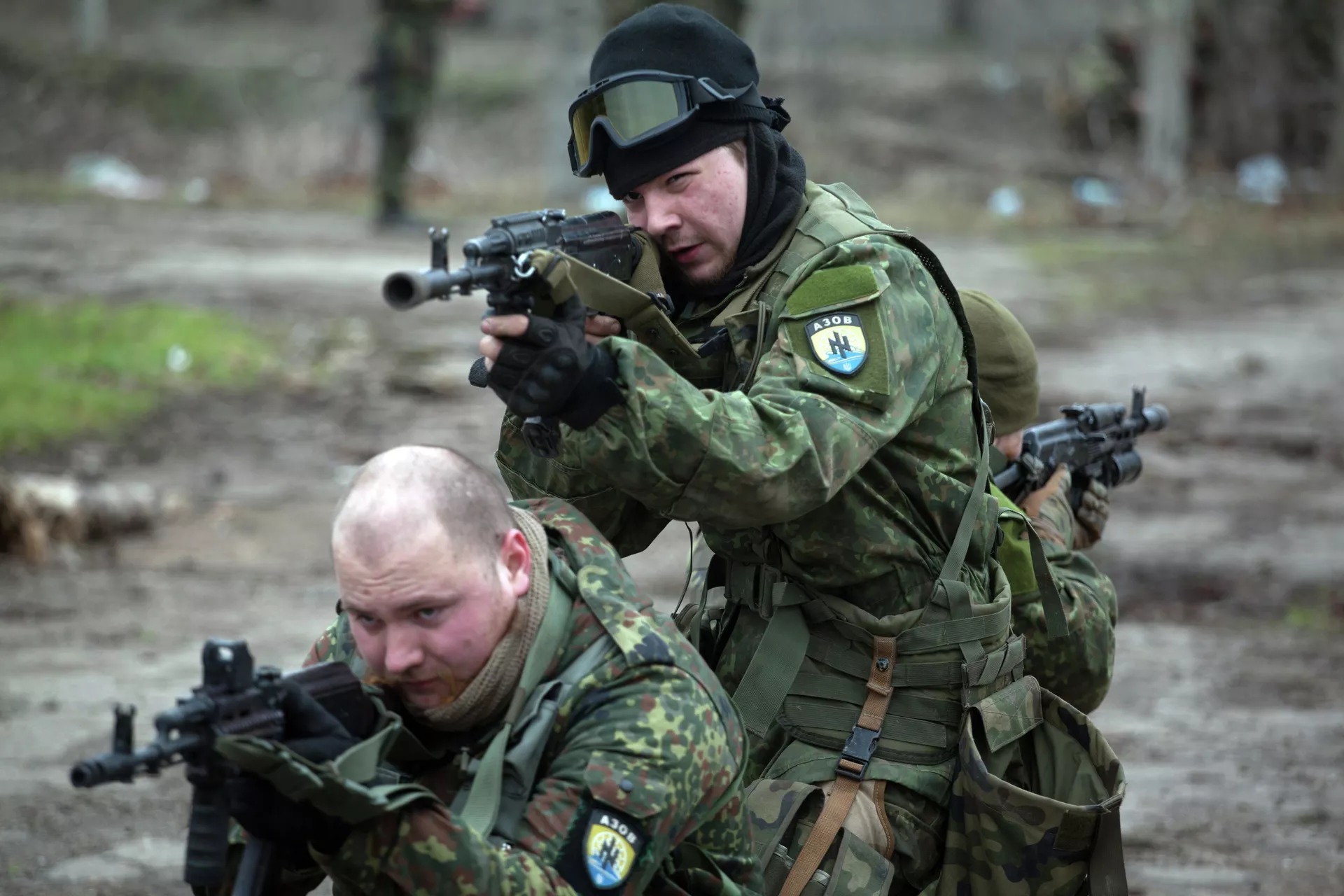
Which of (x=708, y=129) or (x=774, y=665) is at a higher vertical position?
(x=708, y=129)

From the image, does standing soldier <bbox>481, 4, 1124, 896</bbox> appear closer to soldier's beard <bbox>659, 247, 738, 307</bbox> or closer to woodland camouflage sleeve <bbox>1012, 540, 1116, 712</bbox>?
soldier's beard <bbox>659, 247, 738, 307</bbox>

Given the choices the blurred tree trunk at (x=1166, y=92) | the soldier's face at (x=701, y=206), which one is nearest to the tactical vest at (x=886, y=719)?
the soldier's face at (x=701, y=206)

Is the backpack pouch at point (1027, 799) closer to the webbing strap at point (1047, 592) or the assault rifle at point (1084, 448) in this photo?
the webbing strap at point (1047, 592)

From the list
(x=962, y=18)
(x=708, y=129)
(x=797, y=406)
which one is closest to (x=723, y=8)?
(x=708, y=129)

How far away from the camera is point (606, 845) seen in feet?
8.98

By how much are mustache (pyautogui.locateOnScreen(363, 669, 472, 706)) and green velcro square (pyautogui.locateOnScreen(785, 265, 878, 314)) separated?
992 millimetres

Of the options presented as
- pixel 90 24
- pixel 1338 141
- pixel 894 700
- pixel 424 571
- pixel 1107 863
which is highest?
pixel 424 571

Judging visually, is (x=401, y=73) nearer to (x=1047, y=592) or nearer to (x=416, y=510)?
(x=1047, y=592)

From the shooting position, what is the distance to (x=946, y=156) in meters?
25.5

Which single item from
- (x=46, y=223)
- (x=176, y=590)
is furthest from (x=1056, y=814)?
(x=46, y=223)

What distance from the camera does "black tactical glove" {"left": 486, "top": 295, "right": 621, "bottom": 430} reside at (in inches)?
113

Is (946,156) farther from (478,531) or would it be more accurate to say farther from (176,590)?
(478,531)

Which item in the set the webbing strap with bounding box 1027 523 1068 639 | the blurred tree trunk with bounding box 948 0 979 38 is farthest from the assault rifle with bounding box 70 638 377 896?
the blurred tree trunk with bounding box 948 0 979 38

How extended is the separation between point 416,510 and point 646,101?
42.3 inches
